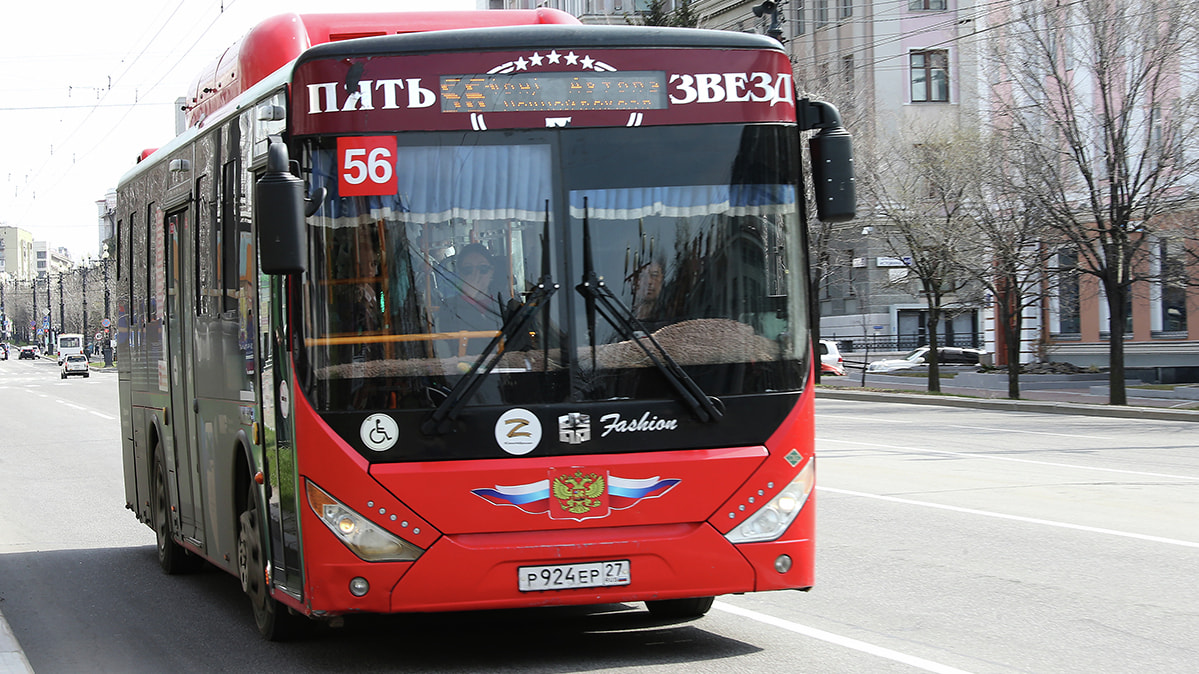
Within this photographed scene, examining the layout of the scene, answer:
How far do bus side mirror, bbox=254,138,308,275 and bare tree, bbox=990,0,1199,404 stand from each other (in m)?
25.2

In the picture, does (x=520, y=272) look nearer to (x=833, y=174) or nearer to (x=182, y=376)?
(x=833, y=174)

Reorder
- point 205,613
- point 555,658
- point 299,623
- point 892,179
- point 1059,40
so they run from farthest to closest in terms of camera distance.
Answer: point 892,179 → point 1059,40 → point 205,613 → point 299,623 → point 555,658

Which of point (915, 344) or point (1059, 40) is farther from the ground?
point (1059, 40)

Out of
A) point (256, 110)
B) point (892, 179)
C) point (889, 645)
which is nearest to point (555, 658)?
point (889, 645)

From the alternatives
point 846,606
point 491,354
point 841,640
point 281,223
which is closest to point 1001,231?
point 846,606

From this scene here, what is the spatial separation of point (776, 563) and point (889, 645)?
86 centimetres

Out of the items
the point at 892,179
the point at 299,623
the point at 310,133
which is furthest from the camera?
the point at 892,179

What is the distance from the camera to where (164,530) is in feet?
34.3

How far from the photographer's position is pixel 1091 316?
42594 millimetres

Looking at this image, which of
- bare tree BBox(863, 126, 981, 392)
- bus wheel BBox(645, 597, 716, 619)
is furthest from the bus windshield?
bare tree BBox(863, 126, 981, 392)

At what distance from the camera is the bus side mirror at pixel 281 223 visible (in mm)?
6000

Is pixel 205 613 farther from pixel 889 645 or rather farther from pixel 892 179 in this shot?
pixel 892 179

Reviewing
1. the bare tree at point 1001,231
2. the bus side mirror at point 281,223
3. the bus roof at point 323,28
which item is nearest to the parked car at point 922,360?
the bare tree at point 1001,231

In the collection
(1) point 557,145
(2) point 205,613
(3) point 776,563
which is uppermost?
(1) point 557,145
